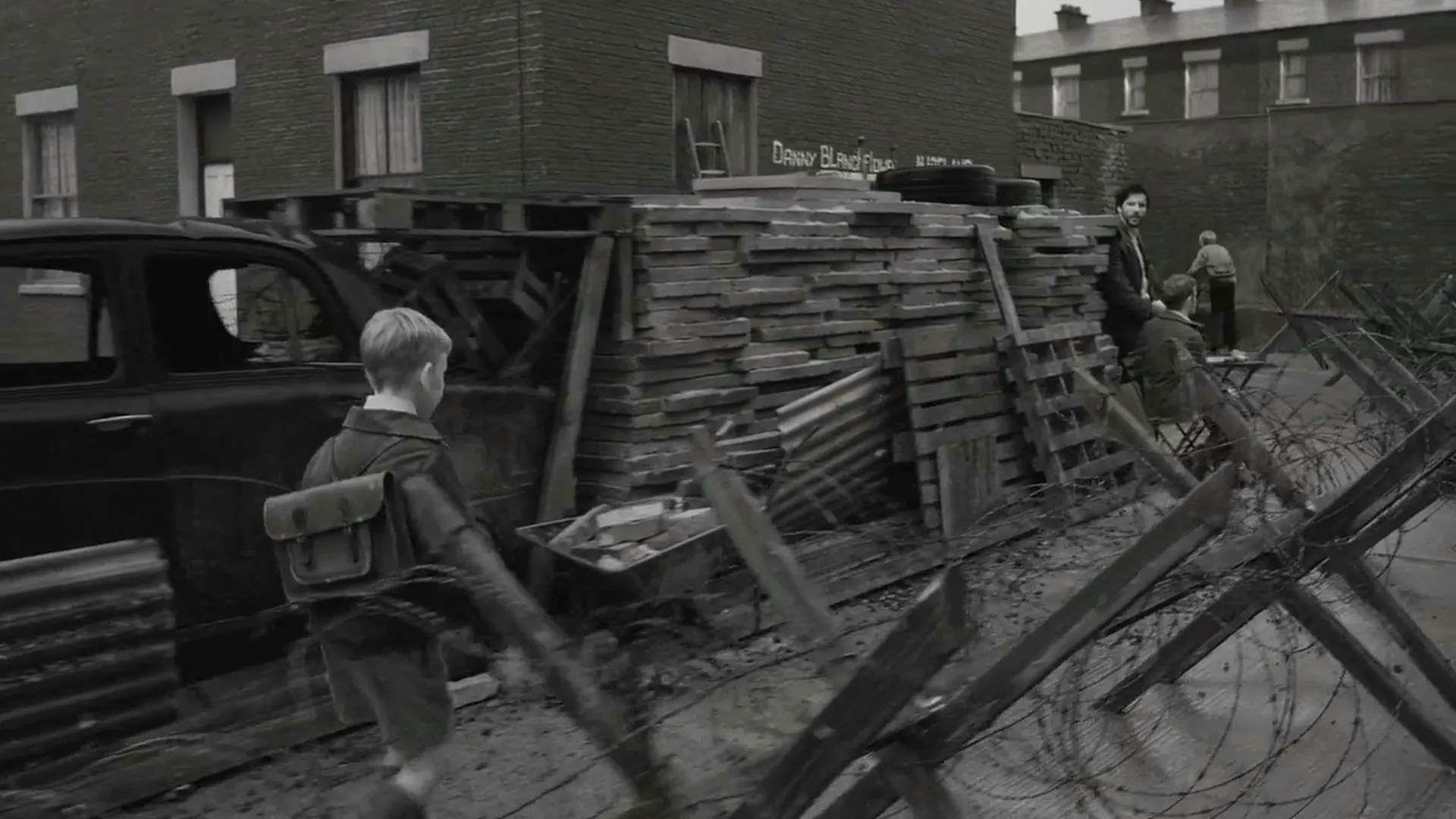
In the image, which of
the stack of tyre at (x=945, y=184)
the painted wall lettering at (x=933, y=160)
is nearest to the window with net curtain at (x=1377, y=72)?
the painted wall lettering at (x=933, y=160)

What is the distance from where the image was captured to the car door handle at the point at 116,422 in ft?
16.6

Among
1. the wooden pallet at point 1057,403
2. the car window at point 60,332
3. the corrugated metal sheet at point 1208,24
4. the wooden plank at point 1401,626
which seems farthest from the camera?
the corrugated metal sheet at point 1208,24

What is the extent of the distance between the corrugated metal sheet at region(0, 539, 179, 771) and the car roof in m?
1.79

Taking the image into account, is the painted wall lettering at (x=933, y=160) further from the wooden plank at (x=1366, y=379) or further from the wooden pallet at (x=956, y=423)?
the wooden plank at (x=1366, y=379)

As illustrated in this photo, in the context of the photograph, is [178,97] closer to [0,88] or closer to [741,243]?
[0,88]

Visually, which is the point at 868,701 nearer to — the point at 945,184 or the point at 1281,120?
the point at 945,184

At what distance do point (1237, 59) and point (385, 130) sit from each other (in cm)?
2663

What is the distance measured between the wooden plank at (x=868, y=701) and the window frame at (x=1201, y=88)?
34.5 metres

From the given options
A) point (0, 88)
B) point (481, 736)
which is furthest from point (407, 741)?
point (0, 88)

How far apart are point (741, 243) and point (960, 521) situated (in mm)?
2314

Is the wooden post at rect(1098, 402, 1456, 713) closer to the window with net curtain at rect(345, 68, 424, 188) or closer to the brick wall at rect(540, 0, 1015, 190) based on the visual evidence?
the brick wall at rect(540, 0, 1015, 190)

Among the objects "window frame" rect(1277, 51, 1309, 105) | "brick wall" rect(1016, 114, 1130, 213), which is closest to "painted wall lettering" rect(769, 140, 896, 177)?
"brick wall" rect(1016, 114, 1130, 213)

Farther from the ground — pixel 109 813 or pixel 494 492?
pixel 494 492

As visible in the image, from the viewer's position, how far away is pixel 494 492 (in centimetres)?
696
